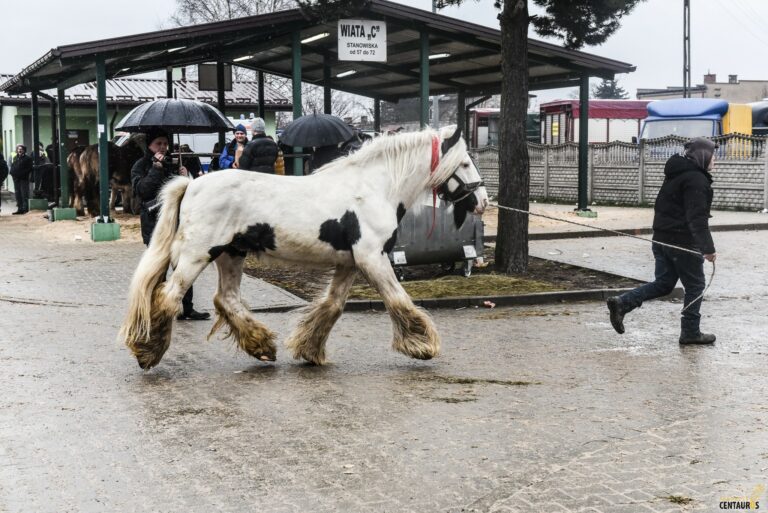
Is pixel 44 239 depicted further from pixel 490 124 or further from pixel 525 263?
pixel 490 124

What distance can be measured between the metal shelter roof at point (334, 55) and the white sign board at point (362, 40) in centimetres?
27

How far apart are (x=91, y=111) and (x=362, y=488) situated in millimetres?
36587

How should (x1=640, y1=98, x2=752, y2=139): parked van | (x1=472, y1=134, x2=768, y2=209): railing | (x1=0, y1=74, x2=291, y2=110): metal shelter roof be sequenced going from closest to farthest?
(x1=472, y1=134, x2=768, y2=209): railing → (x1=640, y1=98, x2=752, y2=139): parked van → (x1=0, y1=74, x2=291, y2=110): metal shelter roof

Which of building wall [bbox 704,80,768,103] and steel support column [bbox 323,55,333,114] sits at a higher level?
building wall [bbox 704,80,768,103]

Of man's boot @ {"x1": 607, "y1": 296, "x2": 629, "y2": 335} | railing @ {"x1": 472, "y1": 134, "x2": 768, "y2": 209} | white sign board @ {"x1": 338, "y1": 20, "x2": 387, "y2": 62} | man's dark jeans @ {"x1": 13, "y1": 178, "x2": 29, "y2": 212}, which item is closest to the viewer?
man's boot @ {"x1": 607, "y1": 296, "x2": 629, "y2": 335}

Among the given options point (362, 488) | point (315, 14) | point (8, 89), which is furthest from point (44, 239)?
point (362, 488)

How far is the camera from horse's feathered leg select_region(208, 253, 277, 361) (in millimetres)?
7992

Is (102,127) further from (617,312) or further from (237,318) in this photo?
(617,312)

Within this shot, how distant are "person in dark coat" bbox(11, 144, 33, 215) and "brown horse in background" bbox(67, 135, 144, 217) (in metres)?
3.82

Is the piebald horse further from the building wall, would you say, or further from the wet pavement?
the building wall

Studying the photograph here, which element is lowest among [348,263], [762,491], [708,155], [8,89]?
[762,491]

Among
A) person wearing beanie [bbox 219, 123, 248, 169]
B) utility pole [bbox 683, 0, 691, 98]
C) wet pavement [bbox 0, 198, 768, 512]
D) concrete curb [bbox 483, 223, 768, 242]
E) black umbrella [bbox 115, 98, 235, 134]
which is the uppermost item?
utility pole [bbox 683, 0, 691, 98]

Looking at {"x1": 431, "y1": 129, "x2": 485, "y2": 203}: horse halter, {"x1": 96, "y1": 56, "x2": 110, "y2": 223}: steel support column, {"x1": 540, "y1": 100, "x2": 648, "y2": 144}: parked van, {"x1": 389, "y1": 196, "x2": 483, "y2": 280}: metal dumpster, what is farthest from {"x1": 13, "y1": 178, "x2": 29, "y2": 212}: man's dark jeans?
{"x1": 431, "y1": 129, "x2": 485, "y2": 203}: horse halter

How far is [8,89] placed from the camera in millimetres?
28406
